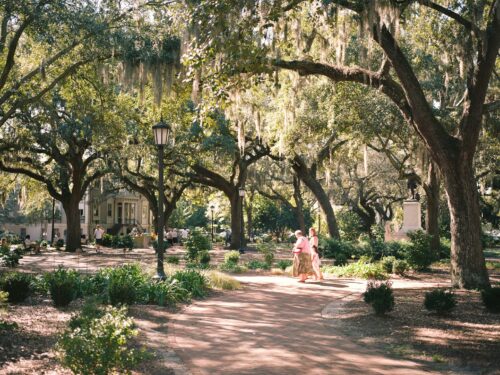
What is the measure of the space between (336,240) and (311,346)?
18.2 metres

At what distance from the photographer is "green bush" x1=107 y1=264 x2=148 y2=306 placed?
33.0ft

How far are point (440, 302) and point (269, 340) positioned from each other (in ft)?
11.3

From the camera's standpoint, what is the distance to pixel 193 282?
12711 mm

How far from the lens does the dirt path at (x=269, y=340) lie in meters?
6.39

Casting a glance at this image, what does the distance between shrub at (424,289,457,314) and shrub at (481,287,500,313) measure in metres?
0.82

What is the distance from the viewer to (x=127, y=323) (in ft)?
17.7

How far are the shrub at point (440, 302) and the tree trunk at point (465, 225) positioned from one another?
347 cm

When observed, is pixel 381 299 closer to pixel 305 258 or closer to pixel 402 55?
pixel 402 55

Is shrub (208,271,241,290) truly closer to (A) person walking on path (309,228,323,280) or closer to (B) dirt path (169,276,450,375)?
(B) dirt path (169,276,450,375)

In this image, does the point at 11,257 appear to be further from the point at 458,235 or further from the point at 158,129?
the point at 458,235

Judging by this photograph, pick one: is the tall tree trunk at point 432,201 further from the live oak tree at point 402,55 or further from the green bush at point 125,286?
the green bush at point 125,286

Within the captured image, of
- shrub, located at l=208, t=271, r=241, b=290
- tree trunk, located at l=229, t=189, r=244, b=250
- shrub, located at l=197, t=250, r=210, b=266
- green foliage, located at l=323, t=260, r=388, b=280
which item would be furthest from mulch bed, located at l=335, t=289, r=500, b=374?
tree trunk, located at l=229, t=189, r=244, b=250

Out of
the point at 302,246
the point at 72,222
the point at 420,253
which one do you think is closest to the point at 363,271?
the point at 420,253

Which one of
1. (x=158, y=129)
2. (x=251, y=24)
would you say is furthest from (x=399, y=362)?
(x=158, y=129)
